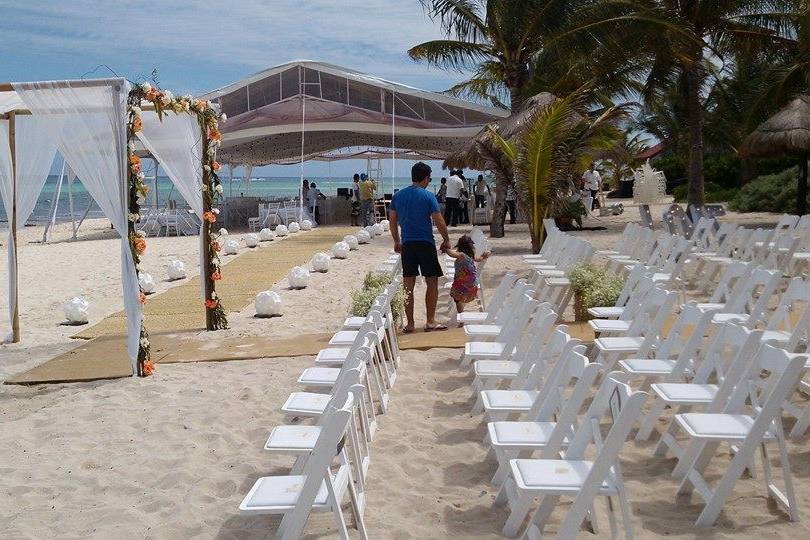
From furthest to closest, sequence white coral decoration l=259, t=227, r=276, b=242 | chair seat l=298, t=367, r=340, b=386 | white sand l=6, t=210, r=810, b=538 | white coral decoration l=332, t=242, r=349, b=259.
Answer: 1. white coral decoration l=259, t=227, r=276, b=242
2. white coral decoration l=332, t=242, r=349, b=259
3. chair seat l=298, t=367, r=340, b=386
4. white sand l=6, t=210, r=810, b=538

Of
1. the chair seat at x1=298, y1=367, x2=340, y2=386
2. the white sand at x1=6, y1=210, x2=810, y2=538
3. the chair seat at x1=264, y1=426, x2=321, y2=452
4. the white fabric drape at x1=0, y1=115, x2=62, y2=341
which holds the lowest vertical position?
the white sand at x1=6, y1=210, x2=810, y2=538

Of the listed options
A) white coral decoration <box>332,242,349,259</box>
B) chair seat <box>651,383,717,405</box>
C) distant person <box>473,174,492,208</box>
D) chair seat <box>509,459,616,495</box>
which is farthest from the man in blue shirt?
distant person <box>473,174,492,208</box>

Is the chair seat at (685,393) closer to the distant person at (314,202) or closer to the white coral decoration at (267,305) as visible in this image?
the white coral decoration at (267,305)

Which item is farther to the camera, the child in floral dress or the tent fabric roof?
the tent fabric roof

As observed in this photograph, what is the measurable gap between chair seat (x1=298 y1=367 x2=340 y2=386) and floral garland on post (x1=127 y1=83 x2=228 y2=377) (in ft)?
7.94

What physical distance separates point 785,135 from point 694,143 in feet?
8.03

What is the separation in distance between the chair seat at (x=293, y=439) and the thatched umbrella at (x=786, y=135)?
51.1ft

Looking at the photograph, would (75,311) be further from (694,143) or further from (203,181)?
(694,143)

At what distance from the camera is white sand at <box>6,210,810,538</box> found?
397 centimetres

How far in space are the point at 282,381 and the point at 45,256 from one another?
14273mm

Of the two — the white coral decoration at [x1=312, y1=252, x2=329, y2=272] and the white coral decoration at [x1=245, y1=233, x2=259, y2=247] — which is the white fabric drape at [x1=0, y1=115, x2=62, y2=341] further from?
the white coral decoration at [x1=245, y1=233, x2=259, y2=247]

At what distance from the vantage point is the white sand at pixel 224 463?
13.0 feet

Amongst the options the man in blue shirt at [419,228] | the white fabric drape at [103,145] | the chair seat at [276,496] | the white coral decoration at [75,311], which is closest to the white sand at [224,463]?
the chair seat at [276,496]

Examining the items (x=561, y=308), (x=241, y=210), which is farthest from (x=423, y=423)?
(x=241, y=210)
